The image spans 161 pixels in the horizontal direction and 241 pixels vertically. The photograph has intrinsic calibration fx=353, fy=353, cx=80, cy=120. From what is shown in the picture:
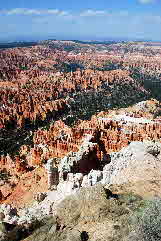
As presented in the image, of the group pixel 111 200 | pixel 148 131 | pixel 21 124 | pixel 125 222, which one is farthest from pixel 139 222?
pixel 21 124

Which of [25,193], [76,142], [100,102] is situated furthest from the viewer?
[100,102]

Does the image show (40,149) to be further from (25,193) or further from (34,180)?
(25,193)

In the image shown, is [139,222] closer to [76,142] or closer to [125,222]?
[125,222]

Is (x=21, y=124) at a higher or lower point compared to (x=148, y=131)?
lower

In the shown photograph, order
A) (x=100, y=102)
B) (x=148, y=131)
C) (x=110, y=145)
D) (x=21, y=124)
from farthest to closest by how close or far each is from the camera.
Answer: (x=100, y=102), (x=21, y=124), (x=148, y=131), (x=110, y=145)

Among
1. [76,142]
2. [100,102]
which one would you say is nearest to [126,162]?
[76,142]

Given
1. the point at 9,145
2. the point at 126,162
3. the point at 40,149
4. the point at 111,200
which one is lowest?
the point at 9,145

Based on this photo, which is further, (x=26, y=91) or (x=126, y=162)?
(x=26, y=91)
